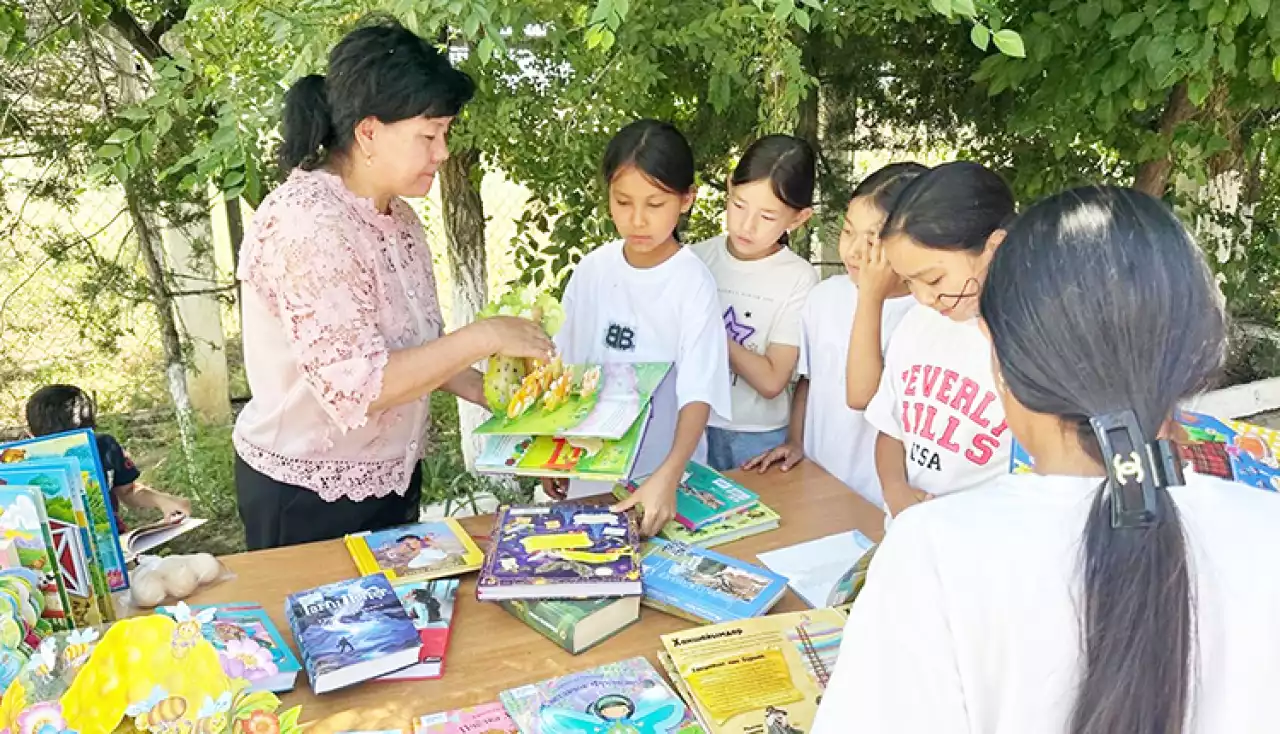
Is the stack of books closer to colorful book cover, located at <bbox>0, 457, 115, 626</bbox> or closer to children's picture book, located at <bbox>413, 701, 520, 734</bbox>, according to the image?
children's picture book, located at <bbox>413, 701, 520, 734</bbox>

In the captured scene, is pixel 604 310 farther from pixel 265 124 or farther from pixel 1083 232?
pixel 1083 232

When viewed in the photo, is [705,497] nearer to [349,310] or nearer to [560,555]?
[560,555]

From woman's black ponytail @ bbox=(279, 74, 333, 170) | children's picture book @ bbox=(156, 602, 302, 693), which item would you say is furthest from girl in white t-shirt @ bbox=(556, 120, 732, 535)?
children's picture book @ bbox=(156, 602, 302, 693)

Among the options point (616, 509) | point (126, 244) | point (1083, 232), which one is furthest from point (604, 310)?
point (126, 244)

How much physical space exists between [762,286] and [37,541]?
68.8 inches

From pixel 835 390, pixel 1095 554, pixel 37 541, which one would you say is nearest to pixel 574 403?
pixel 835 390

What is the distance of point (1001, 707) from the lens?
2.80 feet

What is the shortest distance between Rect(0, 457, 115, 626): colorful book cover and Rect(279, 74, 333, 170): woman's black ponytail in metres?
0.74

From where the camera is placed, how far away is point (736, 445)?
8.70 ft

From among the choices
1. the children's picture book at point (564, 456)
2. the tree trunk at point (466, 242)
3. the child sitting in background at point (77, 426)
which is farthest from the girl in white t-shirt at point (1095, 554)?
the tree trunk at point (466, 242)

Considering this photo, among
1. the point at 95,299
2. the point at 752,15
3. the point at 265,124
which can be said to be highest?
the point at 752,15

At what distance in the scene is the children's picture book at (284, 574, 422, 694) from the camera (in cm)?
144

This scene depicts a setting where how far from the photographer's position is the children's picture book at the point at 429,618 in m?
1.50

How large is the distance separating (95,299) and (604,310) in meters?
2.88
